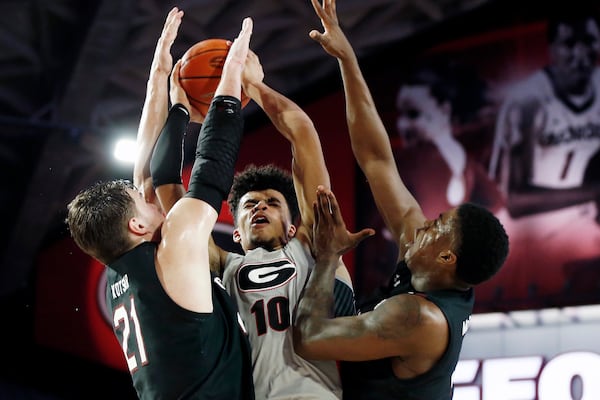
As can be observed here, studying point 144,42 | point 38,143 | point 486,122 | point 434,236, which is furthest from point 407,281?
point 38,143

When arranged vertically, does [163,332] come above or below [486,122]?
below

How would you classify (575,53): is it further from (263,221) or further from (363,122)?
(263,221)

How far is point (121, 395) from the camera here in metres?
10.0

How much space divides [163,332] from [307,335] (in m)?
0.54

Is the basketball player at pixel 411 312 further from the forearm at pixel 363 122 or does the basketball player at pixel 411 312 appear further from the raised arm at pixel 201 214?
the forearm at pixel 363 122

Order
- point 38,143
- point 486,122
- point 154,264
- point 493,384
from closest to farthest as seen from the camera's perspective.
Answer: point 154,264
point 493,384
point 486,122
point 38,143

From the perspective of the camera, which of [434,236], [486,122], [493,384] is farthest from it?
[486,122]

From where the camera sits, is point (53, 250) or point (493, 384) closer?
point (493, 384)

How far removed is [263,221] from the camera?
13.8 ft

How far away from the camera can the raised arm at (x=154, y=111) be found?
14.3 ft

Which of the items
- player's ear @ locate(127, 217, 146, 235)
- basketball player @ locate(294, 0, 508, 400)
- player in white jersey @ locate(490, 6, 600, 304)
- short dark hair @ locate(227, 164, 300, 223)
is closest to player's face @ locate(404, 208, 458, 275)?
basketball player @ locate(294, 0, 508, 400)

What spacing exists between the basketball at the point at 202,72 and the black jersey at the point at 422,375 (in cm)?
125

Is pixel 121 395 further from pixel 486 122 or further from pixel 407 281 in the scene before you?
pixel 407 281

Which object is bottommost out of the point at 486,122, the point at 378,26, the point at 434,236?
the point at 434,236
